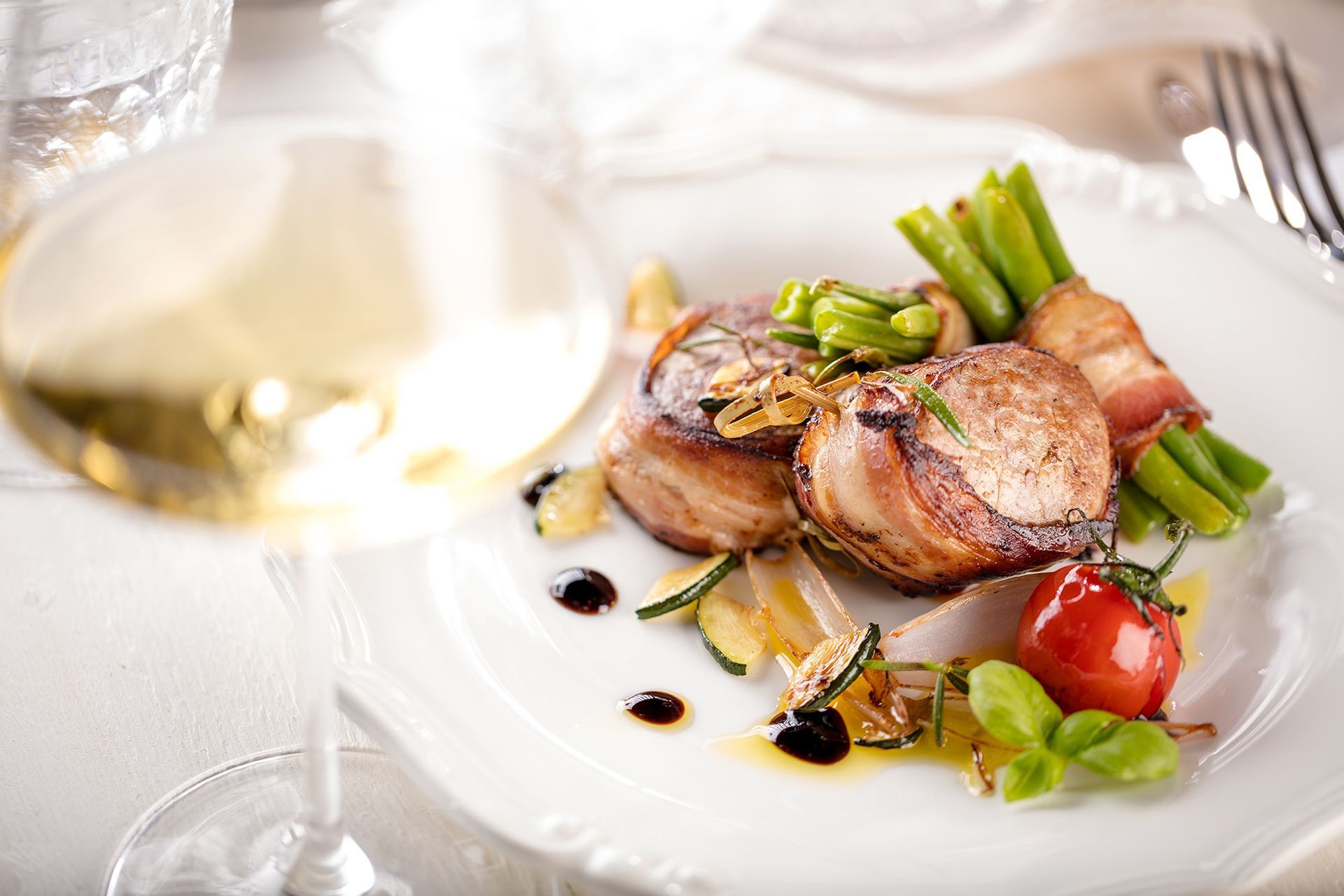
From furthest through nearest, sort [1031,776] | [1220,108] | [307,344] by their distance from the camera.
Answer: [1220,108] → [1031,776] → [307,344]

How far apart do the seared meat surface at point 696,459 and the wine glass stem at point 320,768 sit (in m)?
0.68

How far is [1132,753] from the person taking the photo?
1.54 metres

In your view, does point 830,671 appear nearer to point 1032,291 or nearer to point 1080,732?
point 1080,732

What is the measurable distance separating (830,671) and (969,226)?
112 cm

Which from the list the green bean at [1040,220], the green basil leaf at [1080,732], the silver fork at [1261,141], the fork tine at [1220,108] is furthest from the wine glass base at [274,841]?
the fork tine at [1220,108]

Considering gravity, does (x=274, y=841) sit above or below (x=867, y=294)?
below

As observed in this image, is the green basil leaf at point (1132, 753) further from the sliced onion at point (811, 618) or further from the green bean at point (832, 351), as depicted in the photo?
the green bean at point (832, 351)

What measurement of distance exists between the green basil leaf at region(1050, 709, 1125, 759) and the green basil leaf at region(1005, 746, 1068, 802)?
23mm

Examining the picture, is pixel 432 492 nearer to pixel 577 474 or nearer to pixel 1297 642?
pixel 577 474

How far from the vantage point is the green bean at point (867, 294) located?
7.06 ft

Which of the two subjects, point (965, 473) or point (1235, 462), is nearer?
point (965, 473)

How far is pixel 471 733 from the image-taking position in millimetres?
1600

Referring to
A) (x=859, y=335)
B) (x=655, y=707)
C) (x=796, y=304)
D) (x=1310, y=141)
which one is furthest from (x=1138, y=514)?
(x=1310, y=141)

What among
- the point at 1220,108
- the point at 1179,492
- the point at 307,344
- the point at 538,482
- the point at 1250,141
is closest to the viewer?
the point at 307,344
